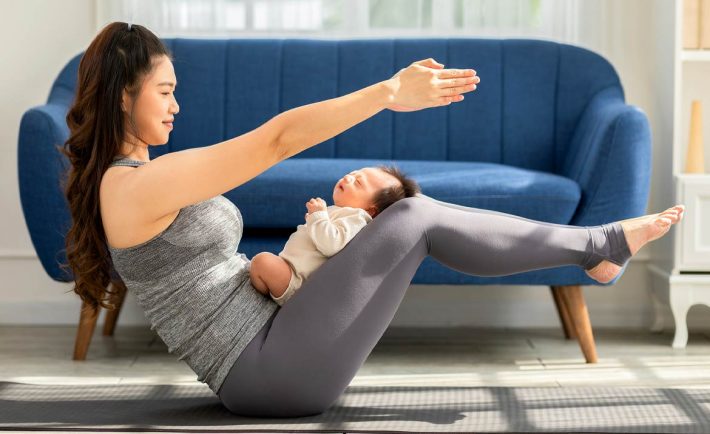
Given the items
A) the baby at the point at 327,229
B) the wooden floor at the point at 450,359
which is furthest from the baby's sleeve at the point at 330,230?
the wooden floor at the point at 450,359

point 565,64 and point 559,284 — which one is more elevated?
point 565,64

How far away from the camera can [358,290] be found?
181 centimetres

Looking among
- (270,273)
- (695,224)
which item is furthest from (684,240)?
(270,273)

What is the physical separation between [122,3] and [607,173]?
1846mm

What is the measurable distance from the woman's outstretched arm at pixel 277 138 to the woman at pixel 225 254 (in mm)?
13

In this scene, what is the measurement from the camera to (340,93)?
11.3 feet

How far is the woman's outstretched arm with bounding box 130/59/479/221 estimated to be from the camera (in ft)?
5.46

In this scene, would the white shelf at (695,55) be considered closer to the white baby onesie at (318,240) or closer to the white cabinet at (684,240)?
the white cabinet at (684,240)

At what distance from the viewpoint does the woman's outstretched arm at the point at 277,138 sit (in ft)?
5.46

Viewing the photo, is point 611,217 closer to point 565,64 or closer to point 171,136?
point 565,64

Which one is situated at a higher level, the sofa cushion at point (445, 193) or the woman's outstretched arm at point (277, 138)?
the woman's outstretched arm at point (277, 138)

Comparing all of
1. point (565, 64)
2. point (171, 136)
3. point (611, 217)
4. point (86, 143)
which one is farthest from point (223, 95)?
point (86, 143)

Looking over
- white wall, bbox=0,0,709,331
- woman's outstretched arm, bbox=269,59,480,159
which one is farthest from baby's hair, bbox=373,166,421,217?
white wall, bbox=0,0,709,331

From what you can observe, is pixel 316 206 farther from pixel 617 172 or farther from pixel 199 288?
pixel 617 172
